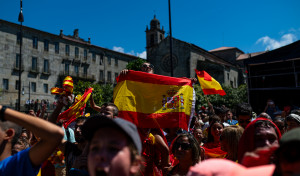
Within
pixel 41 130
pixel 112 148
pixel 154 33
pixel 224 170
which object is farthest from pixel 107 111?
pixel 154 33

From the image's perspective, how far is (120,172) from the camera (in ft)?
5.02

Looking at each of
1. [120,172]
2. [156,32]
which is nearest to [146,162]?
[120,172]

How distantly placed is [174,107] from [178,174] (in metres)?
1.80

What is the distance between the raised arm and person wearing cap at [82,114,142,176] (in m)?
0.26

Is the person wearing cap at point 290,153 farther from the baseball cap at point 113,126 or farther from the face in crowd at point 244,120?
the face in crowd at point 244,120

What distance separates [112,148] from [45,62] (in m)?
47.4

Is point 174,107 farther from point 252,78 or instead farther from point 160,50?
point 160,50

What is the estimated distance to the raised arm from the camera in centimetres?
184

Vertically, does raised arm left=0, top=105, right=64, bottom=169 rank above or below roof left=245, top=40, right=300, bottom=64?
below

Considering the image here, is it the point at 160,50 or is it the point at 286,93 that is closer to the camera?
the point at 286,93

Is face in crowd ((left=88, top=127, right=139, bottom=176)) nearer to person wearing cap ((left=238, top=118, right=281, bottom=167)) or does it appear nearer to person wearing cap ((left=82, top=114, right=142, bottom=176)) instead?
person wearing cap ((left=82, top=114, right=142, bottom=176))

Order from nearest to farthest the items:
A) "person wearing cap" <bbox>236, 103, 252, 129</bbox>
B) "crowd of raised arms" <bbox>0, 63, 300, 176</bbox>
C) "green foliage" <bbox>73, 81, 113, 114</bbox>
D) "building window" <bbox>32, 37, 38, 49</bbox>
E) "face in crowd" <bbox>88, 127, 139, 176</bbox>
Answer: "crowd of raised arms" <bbox>0, 63, 300, 176</bbox> → "face in crowd" <bbox>88, 127, 139, 176</bbox> → "person wearing cap" <bbox>236, 103, 252, 129</bbox> → "green foliage" <bbox>73, 81, 113, 114</bbox> → "building window" <bbox>32, 37, 38, 49</bbox>

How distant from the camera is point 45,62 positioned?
45188 millimetres

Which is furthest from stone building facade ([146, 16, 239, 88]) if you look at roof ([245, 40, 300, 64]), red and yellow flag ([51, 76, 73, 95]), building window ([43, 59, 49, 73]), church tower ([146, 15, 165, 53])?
red and yellow flag ([51, 76, 73, 95])
